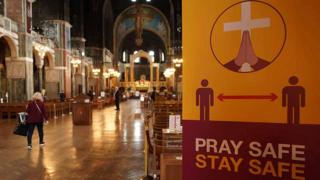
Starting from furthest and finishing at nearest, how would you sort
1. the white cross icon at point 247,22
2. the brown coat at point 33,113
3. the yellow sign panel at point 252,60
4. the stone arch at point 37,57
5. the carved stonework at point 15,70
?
the stone arch at point 37,57 < the carved stonework at point 15,70 < the brown coat at point 33,113 < the white cross icon at point 247,22 < the yellow sign panel at point 252,60

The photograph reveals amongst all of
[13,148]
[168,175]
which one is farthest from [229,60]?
[13,148]

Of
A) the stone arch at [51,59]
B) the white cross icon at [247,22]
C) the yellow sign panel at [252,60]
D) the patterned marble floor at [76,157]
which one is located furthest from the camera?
the stone arch at [51,59]

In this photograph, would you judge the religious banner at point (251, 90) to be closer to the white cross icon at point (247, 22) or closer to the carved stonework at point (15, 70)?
the white cross icon at point (247, 22)

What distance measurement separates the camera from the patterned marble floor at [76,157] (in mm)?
7516

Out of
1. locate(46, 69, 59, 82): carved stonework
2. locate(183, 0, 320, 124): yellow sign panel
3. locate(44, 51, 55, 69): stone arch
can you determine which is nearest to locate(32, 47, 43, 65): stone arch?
locate(44, 51, 55, 69): stone arch

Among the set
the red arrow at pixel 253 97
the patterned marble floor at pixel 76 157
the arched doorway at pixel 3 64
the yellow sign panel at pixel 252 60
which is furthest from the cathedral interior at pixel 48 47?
the red arrow at pixel 253 97

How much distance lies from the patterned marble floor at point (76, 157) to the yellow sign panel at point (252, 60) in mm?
4982

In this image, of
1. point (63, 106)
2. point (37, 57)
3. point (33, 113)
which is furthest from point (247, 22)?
point (37, 57)

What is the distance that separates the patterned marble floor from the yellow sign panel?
498 centimetres

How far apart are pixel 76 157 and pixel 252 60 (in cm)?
764

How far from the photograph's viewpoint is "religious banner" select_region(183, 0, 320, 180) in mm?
2260

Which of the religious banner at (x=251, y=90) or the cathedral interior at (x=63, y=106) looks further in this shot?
the cathedral interior at (x=63, y=106)

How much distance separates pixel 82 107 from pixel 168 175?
42.7 feet

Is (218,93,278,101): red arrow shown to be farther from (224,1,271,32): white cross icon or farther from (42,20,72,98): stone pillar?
(42,20,72,98): stone pillar
